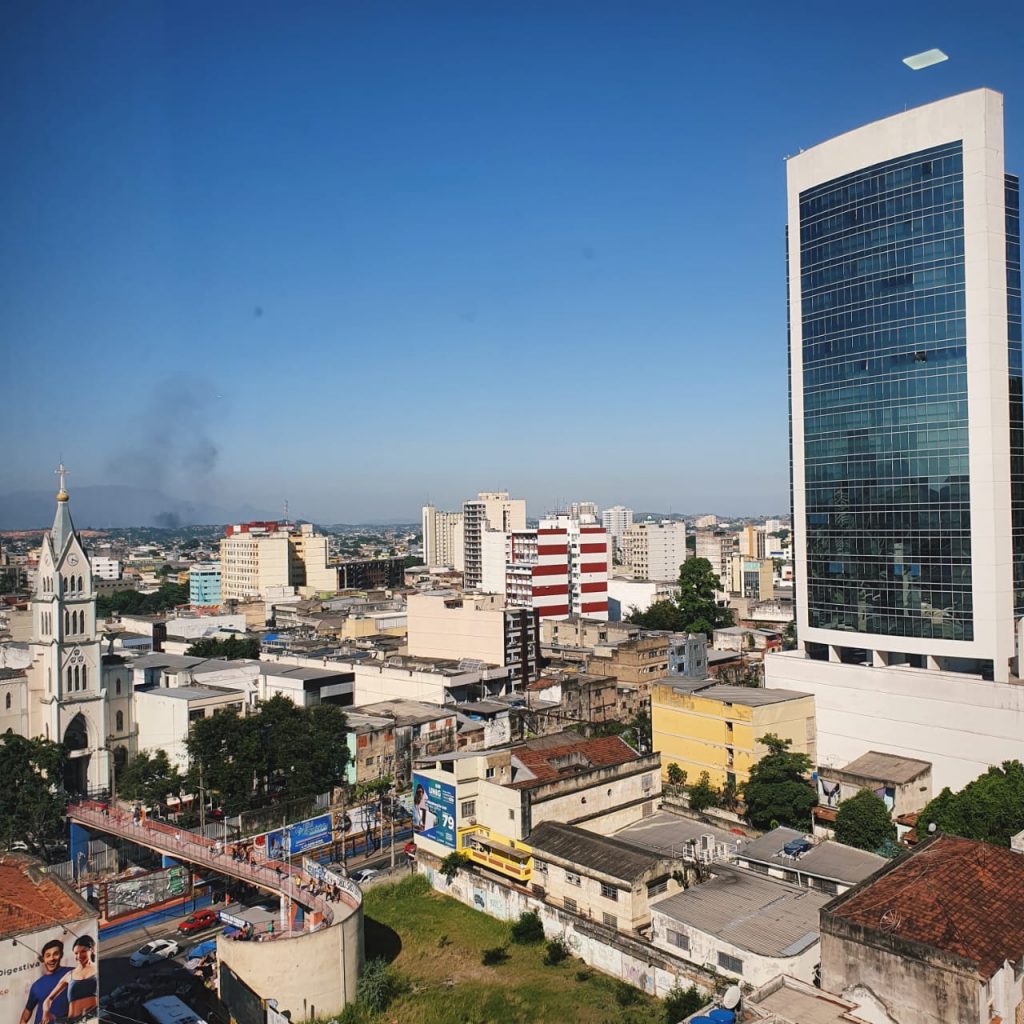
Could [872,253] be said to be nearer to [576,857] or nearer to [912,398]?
[912,398]

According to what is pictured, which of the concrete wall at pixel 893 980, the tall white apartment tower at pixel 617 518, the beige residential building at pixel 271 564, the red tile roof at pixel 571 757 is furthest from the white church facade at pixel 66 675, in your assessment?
the tall white apartment tower at pixel 617 518

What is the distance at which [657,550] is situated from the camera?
341ft

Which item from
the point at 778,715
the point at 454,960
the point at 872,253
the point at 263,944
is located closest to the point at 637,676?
the point at 778,715

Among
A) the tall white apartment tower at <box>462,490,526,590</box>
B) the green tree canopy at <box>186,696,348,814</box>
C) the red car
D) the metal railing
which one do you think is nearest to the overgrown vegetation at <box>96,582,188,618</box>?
the tall white apartment tower at <box>462,490,526,590</box>

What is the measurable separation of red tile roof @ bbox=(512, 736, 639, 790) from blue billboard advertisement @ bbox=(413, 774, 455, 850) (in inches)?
72.0

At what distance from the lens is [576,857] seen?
69.2 feet

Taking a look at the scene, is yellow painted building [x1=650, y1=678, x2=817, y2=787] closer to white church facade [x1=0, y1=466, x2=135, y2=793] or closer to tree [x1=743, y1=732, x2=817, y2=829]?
tree [x1=743, y1=732, x2=817, y2=829]

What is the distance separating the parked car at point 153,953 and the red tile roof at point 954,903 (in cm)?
1432

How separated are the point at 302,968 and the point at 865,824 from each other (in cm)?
1455

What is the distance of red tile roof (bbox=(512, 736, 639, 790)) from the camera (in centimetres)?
2556

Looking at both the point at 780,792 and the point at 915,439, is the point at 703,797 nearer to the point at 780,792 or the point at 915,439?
the point at 780,792

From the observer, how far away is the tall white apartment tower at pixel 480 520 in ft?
309

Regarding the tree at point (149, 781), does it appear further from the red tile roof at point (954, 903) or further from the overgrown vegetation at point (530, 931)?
the red tile roof at point (954, 903)

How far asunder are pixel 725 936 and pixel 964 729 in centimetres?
1313
